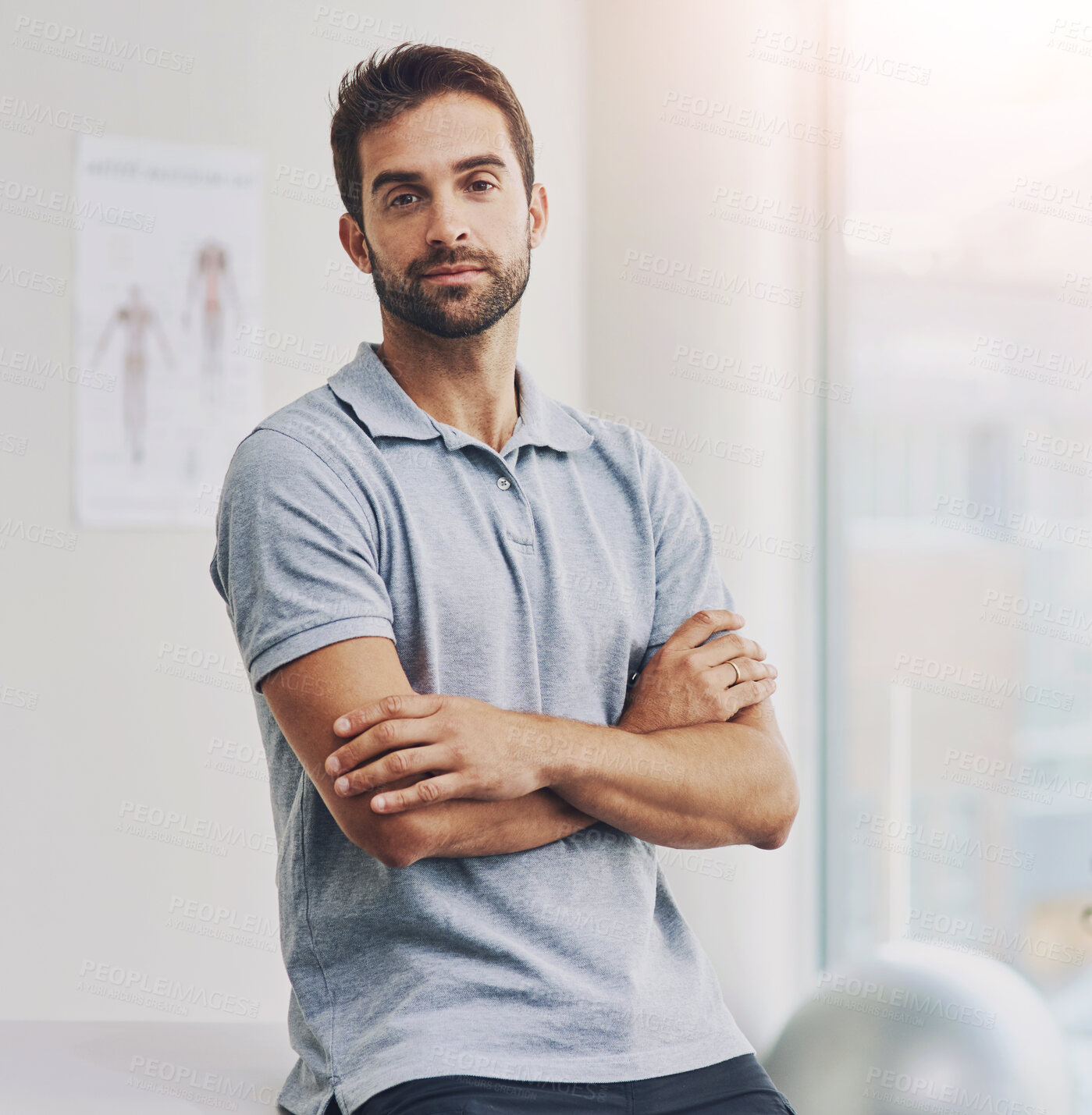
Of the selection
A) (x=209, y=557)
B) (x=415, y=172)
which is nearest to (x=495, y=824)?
(x=415, y=172)

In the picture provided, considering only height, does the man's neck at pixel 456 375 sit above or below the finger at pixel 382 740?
above

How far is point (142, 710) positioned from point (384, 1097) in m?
1.37

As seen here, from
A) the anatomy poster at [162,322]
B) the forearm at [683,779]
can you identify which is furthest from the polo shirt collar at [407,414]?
the anatomy poster at [162,322]

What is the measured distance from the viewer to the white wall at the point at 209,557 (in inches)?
88.0

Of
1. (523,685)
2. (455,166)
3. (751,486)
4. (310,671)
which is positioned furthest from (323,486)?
(751,486)

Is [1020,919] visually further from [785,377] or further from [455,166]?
[455,166]

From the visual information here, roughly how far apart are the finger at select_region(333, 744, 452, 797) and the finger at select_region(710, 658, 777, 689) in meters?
0.37

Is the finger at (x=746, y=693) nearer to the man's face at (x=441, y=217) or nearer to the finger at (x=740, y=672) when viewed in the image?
the finger at (x=740, y=672)

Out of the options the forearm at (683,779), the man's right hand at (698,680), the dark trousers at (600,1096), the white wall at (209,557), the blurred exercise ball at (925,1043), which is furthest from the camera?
the white wall at (209,557)

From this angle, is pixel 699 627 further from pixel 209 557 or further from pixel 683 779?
pixel 209 557

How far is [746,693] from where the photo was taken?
1.33m

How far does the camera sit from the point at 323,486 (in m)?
1.19

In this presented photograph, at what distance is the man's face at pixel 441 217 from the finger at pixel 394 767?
511 millimetres

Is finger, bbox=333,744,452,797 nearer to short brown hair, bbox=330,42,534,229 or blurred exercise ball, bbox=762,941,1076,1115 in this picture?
short brown hair, bbox=330,42,534,229
